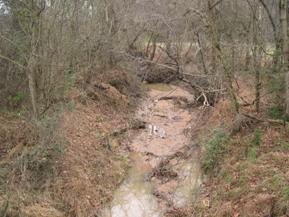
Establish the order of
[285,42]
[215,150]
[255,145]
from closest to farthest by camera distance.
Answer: [285,42]
[255,145]
[215,150]

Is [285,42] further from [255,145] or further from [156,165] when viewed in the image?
[156,165]

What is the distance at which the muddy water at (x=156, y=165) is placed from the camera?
10.3 metres

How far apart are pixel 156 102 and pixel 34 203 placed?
39.2 feet

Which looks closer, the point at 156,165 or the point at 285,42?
the point at 285,42

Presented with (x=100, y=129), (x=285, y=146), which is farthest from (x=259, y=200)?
(x=100, y=129)

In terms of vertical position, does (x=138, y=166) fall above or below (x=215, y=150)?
below

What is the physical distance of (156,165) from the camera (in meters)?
12.6

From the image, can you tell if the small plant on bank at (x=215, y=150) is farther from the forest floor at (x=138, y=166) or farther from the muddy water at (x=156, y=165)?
the muddy water at (x=156, y=165)

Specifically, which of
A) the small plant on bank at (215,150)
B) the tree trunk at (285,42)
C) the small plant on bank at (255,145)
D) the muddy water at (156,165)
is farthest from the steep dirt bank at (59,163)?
the tree trunk at (285,42)

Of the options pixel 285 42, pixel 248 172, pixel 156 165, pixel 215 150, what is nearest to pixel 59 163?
pixel 156 165

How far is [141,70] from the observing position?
78.8 ft

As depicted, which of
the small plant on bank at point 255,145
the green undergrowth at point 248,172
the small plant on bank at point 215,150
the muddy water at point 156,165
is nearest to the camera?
the green undergrowth at point 248,172

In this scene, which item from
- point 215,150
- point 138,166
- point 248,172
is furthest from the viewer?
point 138,166

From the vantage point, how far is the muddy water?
10.3m
